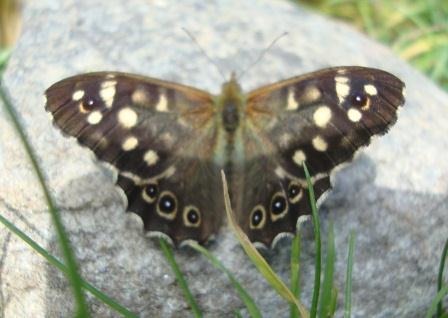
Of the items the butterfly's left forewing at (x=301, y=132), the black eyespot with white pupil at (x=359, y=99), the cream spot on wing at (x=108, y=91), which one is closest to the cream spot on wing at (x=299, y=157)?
the butterfly's left forewing at (x=301, y=132)

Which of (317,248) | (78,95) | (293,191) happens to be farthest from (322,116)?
(78,95)

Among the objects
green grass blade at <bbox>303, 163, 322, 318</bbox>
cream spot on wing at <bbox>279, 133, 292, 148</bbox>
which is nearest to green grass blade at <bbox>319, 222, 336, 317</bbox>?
green grass blade at <bbox>303, 163, 322, 318</bbox>

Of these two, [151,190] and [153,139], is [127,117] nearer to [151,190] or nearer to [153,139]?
[153,139]

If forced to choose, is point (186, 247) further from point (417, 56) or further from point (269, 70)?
point (417, 56)

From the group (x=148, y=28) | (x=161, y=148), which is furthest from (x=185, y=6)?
(x=161, y=148)

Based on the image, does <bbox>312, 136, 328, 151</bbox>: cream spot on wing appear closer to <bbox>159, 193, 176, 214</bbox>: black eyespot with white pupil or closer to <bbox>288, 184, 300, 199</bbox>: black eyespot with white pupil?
<bbox>288, 184, 300, 199</bbox>: black eyespot with white pupil

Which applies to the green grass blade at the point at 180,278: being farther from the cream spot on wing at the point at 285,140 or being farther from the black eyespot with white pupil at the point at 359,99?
the black eyespot with white pupil at the point at 359,99
